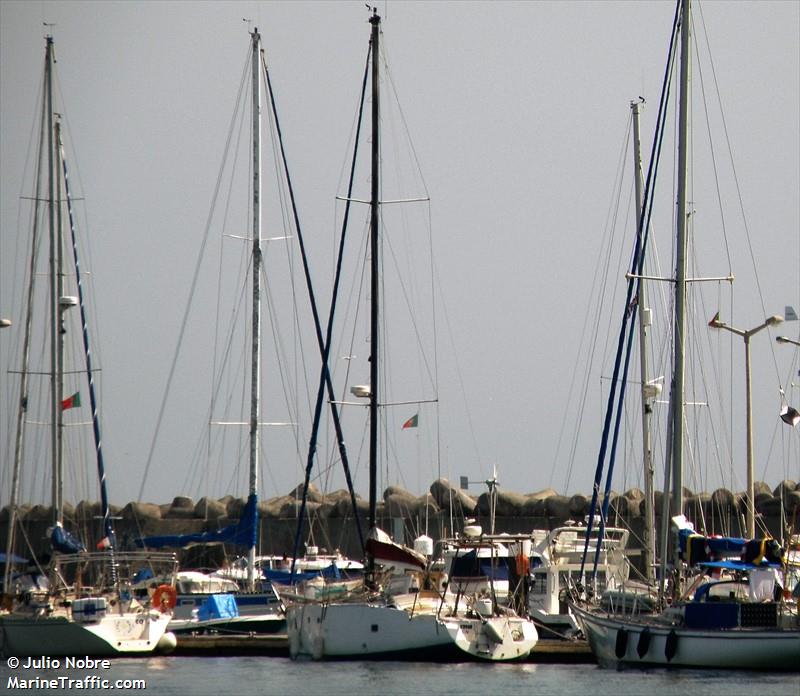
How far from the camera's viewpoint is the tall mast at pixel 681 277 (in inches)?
1430

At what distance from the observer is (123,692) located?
33.4 meters

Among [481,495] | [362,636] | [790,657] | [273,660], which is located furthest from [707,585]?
[481,495]

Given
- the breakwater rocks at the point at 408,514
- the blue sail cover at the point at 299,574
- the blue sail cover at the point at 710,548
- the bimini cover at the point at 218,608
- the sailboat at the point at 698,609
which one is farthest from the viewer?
the breakwater rocks at the point at 408,514

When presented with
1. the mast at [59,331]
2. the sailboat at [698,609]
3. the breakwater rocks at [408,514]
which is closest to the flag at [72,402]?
the mast at [59,331]

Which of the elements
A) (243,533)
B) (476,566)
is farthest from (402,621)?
(243,533)

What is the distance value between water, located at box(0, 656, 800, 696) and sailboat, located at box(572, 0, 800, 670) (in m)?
0.40

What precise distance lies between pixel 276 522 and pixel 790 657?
34.3 meters

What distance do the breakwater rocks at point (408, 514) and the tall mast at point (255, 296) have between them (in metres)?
11.2

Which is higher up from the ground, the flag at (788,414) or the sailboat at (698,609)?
the flag at (788,414)

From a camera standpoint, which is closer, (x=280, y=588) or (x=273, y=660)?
(x=273, y=660)

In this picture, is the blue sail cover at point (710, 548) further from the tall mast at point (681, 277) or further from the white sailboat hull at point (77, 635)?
the white sailboat hull at point (77, 635)

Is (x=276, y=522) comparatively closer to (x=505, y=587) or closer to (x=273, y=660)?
(x=505, y=587)

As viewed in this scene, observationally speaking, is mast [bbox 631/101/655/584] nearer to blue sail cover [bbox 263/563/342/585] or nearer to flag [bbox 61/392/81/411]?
blue sail cover [bbox 263/563/342/585]

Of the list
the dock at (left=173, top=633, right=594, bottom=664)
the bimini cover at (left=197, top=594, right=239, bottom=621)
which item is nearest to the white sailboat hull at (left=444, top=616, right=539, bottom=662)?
the dock at (left=173, top=633, right=594, bottom=664)
